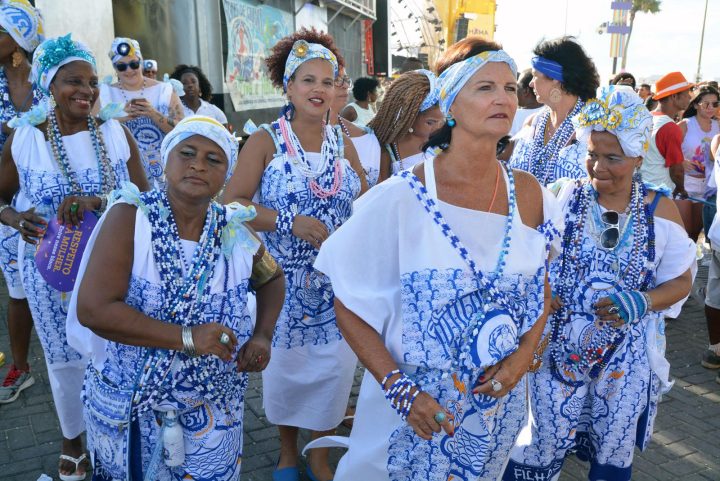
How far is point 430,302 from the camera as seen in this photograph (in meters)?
2.21

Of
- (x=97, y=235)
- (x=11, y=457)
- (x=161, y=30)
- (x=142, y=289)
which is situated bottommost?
(x=11, y=457)

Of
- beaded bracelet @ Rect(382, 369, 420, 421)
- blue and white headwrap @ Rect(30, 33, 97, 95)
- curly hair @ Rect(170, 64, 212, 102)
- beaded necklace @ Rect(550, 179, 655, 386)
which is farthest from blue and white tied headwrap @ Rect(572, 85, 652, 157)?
curly hair @ Rect(170, 64, 212, 102)

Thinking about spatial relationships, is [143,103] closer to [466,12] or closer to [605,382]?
[605,382]

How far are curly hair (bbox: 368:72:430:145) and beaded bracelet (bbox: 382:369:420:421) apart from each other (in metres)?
2.39

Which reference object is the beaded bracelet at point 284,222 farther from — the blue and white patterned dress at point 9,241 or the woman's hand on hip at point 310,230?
the blue and white patterned dress at point 9,241

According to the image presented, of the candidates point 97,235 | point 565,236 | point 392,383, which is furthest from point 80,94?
point 565,236

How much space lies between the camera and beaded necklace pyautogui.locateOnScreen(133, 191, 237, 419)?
7.92ft

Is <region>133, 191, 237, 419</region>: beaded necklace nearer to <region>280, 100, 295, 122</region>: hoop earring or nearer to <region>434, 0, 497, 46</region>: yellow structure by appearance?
<region>280, 100, 295, 122</region>: hoop earring

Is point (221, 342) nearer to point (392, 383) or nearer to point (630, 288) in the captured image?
point (392, 383)

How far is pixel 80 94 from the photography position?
348cm

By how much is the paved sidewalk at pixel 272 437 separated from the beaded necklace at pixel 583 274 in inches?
43.8

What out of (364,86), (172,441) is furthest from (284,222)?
(364,86)

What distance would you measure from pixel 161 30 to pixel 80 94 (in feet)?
30.7

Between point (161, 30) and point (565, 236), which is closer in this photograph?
point (565, 236)
